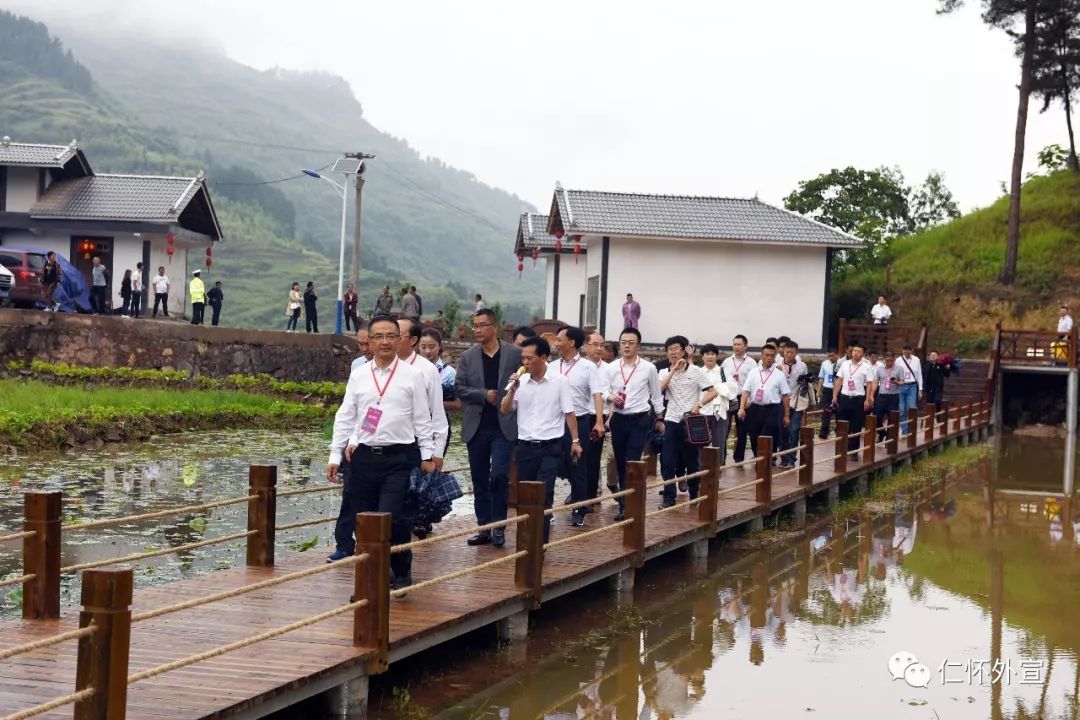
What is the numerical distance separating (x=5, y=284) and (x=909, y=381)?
19.5 metres

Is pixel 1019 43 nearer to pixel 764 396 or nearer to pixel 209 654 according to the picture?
pixel 764 396

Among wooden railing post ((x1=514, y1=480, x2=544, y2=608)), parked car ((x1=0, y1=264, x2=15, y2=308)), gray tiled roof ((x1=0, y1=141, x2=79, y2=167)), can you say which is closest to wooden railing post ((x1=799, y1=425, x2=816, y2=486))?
wooden railing post ((x1=514, y1=480, x2=544, y2=608))

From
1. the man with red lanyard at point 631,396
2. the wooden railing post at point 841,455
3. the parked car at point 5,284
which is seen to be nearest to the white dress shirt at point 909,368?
the wooden railing post at point 841,455

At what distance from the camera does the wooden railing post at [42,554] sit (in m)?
6.88

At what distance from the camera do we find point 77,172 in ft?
126

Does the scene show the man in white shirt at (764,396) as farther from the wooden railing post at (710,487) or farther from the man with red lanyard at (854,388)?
Result: the wooden railing post at (710,487)

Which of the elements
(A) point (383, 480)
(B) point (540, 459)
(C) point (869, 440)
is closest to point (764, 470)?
(B) point (540, 459)

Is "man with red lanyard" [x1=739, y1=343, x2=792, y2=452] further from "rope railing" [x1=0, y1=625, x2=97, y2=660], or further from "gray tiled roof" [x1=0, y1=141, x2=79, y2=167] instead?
"gray tiled roof" [x1=0, y1=141, x2=79, y2=167]

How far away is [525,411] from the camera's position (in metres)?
9.48

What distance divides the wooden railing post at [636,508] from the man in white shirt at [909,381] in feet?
40.0

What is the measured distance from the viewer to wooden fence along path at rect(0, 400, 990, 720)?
191 inches

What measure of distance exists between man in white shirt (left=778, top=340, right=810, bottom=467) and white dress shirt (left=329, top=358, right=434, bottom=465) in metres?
8.79

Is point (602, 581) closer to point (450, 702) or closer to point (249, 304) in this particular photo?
point (450, 702)

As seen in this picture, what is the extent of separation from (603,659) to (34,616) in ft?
11.1
